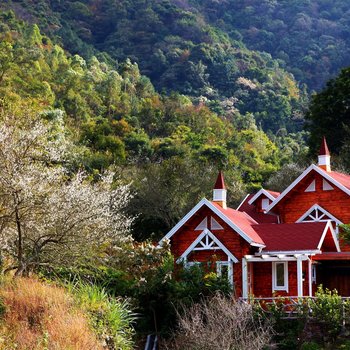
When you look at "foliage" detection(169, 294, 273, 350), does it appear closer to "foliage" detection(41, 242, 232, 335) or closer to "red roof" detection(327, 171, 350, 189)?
"foliage" detection(41, 242, 232, 335)

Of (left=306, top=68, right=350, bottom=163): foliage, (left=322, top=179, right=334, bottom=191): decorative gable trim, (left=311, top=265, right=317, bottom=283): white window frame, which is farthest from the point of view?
(left=306, top=68, right=350, bottom=163): foliage

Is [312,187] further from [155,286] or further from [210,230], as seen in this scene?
[155,286]

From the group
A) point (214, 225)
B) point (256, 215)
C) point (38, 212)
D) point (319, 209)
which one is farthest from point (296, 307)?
point (256, 215)

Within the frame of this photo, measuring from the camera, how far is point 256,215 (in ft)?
103

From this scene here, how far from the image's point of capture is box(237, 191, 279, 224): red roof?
98.7 feet

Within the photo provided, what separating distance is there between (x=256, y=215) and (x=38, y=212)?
1403 cm

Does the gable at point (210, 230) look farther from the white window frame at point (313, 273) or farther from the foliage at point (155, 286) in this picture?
the white window frame at point (313, 273)

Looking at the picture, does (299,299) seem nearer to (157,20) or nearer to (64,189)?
(64,189)

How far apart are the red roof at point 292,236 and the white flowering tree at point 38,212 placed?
6.49m

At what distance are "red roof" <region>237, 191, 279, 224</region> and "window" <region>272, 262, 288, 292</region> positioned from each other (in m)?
5.46

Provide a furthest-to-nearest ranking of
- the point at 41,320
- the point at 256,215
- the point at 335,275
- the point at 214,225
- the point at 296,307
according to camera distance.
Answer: the point at 256,215 → the point at 335,275 → the point at 214,225 → the point at 296,307 → the point at 41,320

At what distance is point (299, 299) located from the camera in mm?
21375

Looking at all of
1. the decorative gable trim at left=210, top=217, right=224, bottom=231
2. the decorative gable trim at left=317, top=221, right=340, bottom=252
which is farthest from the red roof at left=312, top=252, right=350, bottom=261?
the decorative gable trim at left=210, top=217, right=224, bottom=231

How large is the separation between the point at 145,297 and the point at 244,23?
361ft
